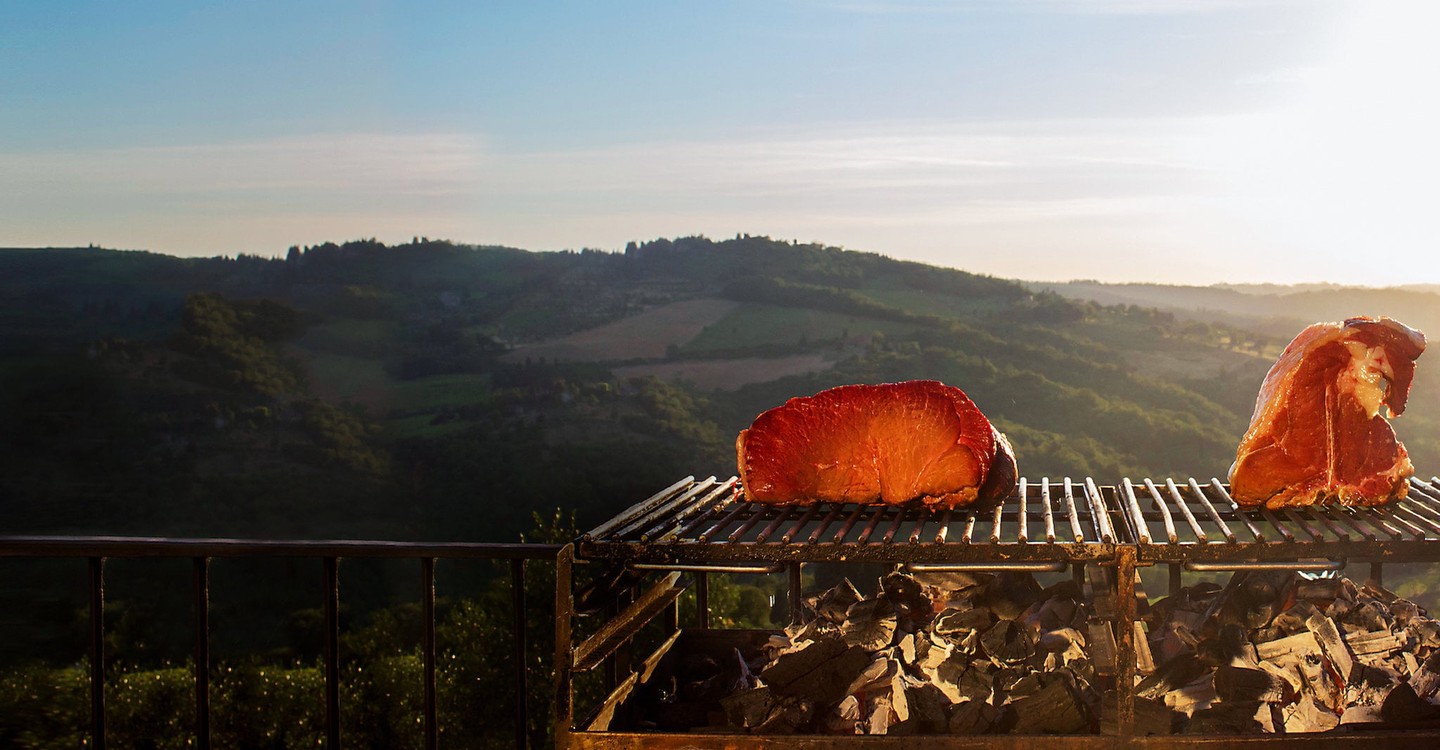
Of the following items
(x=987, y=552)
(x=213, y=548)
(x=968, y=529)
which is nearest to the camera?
(x=987, y=552)

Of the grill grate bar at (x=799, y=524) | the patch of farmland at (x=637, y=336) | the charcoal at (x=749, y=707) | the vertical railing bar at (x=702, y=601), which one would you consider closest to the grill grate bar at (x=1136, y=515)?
the grill grate bar at (x=799, y=524)

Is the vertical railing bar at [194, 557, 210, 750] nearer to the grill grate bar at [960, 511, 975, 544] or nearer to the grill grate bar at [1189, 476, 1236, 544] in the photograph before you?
the grill grate bar at [960, 511, 975, 544]

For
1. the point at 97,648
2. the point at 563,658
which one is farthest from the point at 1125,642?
the point at 97,648

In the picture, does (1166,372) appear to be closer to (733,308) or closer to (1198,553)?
(733,308)

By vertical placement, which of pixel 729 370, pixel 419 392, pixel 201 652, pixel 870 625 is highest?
pixel 870 625

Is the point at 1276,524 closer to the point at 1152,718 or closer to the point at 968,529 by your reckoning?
the point at 1152,718
